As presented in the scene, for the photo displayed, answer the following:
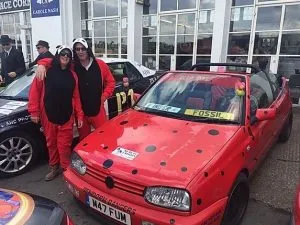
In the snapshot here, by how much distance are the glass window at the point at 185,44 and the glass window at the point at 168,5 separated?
119cm

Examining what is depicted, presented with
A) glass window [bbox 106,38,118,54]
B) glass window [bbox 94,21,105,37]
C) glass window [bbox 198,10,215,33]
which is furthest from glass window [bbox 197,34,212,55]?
glass window [bbox 94,21,105,37]

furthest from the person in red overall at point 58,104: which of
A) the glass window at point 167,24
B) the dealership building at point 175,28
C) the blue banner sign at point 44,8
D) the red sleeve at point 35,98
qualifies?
the blue banner sign at point 44,8

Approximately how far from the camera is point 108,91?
4129 millimetres

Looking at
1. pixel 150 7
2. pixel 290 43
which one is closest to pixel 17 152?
pixel 290 43

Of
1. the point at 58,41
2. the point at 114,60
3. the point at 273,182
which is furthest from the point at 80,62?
the point at 58,41

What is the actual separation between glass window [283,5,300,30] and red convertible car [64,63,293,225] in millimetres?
5805

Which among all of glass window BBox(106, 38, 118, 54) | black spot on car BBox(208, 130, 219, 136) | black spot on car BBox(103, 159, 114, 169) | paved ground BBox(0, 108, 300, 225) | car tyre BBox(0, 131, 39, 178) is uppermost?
glass window BBox(106, 38, 118, 54)

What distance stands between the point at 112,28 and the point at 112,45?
727 mm

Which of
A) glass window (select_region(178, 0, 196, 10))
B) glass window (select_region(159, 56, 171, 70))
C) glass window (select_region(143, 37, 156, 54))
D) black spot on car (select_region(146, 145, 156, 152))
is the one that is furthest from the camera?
glass window (select_region(143, 37, 156, 54))

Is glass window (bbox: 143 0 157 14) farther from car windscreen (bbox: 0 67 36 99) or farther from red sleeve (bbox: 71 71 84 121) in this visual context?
red sleeve (bbox: 71 71 84 121)

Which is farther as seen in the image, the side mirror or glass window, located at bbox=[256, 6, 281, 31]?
glass window, located at bbox=[256, 6, 281, 31]

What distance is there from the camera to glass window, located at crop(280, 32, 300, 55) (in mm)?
8570

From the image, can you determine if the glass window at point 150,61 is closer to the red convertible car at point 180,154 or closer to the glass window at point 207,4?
the glass window at point 207,4

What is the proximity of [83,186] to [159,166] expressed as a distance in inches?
30.3
